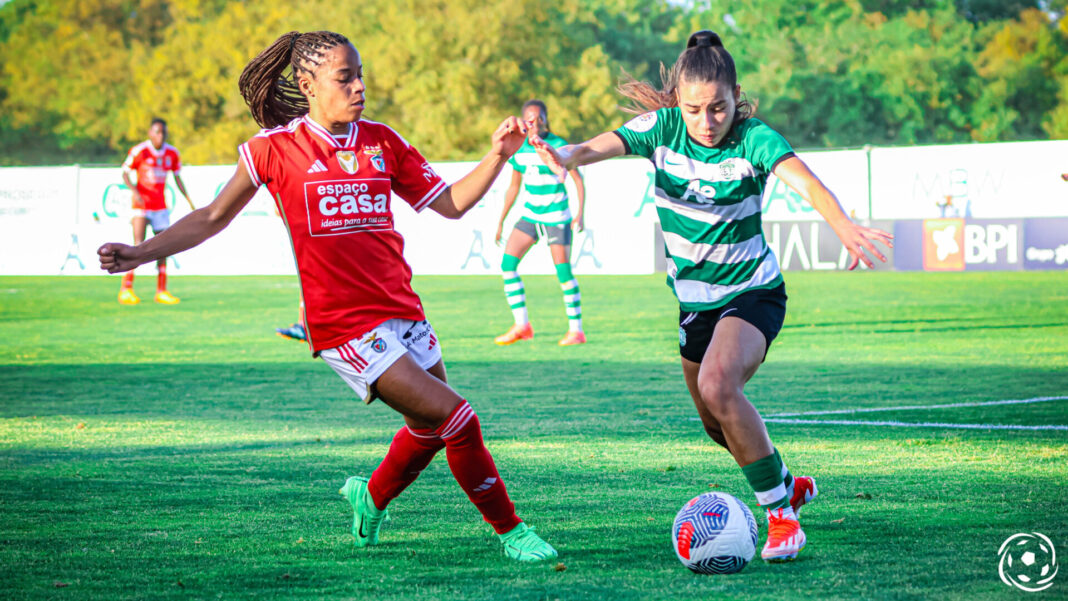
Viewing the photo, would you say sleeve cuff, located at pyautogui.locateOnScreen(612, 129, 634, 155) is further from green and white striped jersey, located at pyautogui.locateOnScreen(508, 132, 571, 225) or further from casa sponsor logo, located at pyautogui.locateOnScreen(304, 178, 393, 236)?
green and white striped jersey, located at pyautogui.locateOnScreen(508, 132, 571, 225)

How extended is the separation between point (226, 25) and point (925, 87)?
27308 millimetres

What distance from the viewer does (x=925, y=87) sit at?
4750cm

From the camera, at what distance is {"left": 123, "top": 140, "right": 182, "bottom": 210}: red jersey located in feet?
61.0

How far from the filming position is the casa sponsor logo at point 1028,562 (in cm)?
399

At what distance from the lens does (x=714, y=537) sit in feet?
14.0

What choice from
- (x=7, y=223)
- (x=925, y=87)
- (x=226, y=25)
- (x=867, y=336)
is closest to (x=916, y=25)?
(x=925, y=87)

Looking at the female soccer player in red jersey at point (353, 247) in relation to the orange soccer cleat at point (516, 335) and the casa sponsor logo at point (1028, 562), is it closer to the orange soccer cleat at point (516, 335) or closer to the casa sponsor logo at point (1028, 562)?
the casa sponsor logo at point (1028, 562)

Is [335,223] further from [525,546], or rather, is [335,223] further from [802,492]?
[802,492]

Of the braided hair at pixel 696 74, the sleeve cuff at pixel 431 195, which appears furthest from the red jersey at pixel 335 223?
the braided hair at pixel 696 74

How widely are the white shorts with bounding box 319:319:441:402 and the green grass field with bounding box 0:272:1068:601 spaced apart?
66 centimetres

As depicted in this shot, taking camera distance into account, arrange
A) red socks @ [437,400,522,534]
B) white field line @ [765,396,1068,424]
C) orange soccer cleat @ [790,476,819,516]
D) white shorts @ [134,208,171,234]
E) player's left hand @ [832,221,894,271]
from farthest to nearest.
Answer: white shorts @ [134,208,171,234] → white field line @ [765,396,1068,424] → orange soccer cleat @ [790,476,819,516] → red socks @ [437,400,522,534] → player's left hand @ [832,221,894,271]

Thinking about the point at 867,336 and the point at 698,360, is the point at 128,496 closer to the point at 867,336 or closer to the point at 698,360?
the point at 698,360

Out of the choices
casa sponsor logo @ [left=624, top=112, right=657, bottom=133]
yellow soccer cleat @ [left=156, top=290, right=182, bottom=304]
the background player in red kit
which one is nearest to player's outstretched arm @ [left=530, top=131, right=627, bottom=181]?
casa sponsor logo @ [left=624, top=112, right=657, bottom=133]

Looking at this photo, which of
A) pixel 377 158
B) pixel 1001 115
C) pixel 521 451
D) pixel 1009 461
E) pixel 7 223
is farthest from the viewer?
pixel 1001 115
